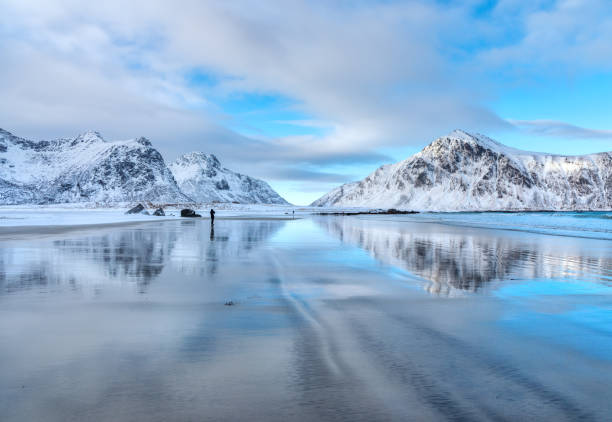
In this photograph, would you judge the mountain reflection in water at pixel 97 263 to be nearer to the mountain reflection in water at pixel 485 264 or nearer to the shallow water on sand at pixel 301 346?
the shallow water on sand at pixel 301 346

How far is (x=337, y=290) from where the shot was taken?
35.2 ft

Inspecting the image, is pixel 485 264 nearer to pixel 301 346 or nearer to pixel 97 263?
pixel 301 346

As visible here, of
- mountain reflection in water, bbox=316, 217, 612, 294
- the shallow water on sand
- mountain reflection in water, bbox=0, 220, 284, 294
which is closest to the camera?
the shallow water on sand

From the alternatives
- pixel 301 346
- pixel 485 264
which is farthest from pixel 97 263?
pixel 485 264

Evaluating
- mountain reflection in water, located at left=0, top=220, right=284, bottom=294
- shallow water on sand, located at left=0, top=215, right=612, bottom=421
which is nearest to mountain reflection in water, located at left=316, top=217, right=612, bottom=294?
shallow water on sand, located at left=0, top=215, right=612, bottom=421

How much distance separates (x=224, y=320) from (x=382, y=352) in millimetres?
3102

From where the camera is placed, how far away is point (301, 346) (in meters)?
6.17

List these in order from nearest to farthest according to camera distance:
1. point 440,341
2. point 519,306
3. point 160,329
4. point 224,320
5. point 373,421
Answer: point 373,421 → point 440,341 → point 160,329 → point 224,320 → point 519,306

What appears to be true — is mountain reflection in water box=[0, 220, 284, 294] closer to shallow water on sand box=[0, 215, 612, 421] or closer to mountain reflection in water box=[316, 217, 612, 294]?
shallow water on sand box=[0, 215, 612, 421]

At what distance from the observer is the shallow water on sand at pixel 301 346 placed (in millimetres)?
4312

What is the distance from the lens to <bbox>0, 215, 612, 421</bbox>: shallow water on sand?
4312mm

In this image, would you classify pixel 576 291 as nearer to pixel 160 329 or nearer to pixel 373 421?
pixel 373 421

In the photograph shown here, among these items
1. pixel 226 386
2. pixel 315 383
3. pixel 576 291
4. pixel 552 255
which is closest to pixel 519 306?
pixel 576 291

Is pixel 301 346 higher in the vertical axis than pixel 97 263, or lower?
lower
